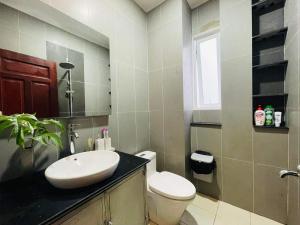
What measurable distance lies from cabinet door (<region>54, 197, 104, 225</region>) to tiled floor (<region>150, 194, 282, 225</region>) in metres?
1.08

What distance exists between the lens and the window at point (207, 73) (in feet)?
5.91

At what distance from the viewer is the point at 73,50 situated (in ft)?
3.75

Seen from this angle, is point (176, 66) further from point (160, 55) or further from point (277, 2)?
point (277, 2)

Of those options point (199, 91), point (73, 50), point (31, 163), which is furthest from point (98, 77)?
point (199, 91)

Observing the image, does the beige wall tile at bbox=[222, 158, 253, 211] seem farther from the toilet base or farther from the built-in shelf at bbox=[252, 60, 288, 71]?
the built-in shelf at bbox=[252, 60, 288, 71]

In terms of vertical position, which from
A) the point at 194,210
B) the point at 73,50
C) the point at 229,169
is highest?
the point at 73,50

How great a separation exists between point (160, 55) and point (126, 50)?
0.47 m

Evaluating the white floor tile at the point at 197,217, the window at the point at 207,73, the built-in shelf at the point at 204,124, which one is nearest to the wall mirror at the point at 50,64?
the built-in shelf at the point at 204,124

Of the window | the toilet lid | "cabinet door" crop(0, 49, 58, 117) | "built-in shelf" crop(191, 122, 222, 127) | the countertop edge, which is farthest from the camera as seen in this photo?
the window

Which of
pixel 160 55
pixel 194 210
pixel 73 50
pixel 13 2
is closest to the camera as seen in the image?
pixel 13 2

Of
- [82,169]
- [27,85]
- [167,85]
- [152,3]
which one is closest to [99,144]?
[82,169]

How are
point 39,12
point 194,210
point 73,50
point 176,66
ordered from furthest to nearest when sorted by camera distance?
point 176,66, point 194,210, point 73,50, point 39,12

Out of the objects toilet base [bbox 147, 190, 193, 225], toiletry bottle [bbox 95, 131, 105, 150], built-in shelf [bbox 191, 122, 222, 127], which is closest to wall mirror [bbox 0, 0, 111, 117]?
toiletry bottle [bbox 95, 131, 105, 150]

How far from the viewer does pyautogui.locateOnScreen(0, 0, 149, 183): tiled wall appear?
842 millimetres
